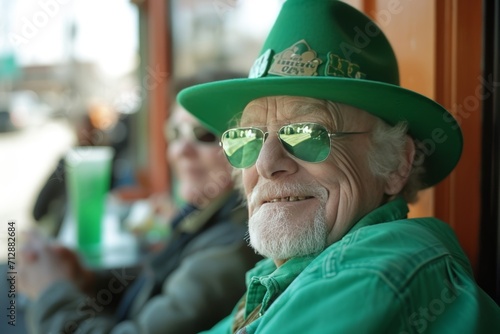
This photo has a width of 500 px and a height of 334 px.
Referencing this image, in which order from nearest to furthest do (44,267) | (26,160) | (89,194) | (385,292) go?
(385,292)
(44,267)
(89,194)
(26,160)

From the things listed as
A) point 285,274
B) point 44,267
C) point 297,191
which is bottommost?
point 44,267

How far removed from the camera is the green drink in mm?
3211

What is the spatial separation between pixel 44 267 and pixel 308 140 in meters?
1.51

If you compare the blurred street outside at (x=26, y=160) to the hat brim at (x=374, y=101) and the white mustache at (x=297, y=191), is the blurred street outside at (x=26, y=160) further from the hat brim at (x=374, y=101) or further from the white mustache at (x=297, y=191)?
the white mustache at (x=297, y=191)

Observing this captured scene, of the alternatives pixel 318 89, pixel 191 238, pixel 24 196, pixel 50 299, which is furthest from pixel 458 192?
pixel 24 196

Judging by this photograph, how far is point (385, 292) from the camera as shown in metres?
1.15

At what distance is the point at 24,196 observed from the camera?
8.56 m

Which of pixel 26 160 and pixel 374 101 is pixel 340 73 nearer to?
pixel 374 101

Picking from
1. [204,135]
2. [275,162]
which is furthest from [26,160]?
[275,162]

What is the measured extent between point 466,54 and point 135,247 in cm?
236

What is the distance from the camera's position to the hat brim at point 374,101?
1509 millimetres

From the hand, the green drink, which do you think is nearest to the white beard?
the hand

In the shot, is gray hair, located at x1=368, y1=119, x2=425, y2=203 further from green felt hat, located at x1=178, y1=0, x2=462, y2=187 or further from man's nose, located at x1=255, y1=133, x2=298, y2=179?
man's nose, located at x1=255, y1=133, x2=298, y2=179

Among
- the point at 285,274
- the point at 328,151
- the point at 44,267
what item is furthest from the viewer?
the point at 44,267
